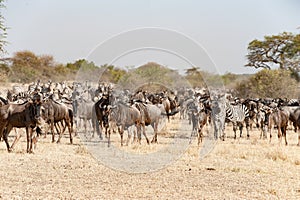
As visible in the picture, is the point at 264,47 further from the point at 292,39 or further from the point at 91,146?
the point at 91,146

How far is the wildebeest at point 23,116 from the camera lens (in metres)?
14.2

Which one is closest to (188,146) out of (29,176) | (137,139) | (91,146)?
(137,139)

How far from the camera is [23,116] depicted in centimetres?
1439

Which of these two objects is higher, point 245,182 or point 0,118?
point 0,118

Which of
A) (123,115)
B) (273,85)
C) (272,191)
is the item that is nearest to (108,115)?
(123,115)

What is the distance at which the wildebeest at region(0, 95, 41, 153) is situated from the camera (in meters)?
14.2

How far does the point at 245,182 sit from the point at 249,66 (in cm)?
4205

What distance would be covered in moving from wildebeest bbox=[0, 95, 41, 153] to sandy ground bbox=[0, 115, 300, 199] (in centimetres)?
68

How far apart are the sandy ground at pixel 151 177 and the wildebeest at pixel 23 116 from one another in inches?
26.6

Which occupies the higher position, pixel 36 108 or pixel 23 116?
pixel 36 108

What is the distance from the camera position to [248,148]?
17.4 m

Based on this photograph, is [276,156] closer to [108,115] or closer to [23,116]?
[108,115]

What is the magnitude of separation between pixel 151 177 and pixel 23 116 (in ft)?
16.7

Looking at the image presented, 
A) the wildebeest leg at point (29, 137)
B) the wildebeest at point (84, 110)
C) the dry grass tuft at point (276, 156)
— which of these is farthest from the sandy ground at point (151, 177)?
the wildebeest at point (84, 110)
